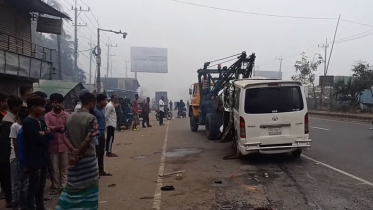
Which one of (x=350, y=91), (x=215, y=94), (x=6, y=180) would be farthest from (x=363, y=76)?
(x=6, y=180)

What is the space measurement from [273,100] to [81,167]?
5.75 m

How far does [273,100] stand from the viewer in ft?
29.7

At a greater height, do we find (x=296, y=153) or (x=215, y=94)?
(x=215, y=94)

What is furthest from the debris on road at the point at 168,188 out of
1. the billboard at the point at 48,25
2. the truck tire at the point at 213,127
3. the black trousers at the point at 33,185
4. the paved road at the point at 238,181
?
the billboard at the point at 48,25

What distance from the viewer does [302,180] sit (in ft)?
23.8

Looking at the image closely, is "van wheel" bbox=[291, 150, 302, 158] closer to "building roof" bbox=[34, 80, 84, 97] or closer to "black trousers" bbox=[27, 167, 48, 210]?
"black trousers" bbox=[27, 167, 48, 210]

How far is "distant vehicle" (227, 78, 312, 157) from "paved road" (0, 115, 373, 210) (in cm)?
45

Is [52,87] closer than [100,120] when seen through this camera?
No

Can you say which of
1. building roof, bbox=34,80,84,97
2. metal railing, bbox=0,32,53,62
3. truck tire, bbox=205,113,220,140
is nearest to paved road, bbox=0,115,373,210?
truck tire, bbox=205,113,220,140

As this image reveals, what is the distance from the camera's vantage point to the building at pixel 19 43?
47.9 ft

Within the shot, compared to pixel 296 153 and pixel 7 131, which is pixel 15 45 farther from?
pixel 296 153

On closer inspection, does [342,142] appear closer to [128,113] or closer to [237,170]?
[237,170]

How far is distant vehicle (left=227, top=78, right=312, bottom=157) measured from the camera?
891cm

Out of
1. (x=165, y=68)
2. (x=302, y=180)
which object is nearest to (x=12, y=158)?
(x=302, y=180)
